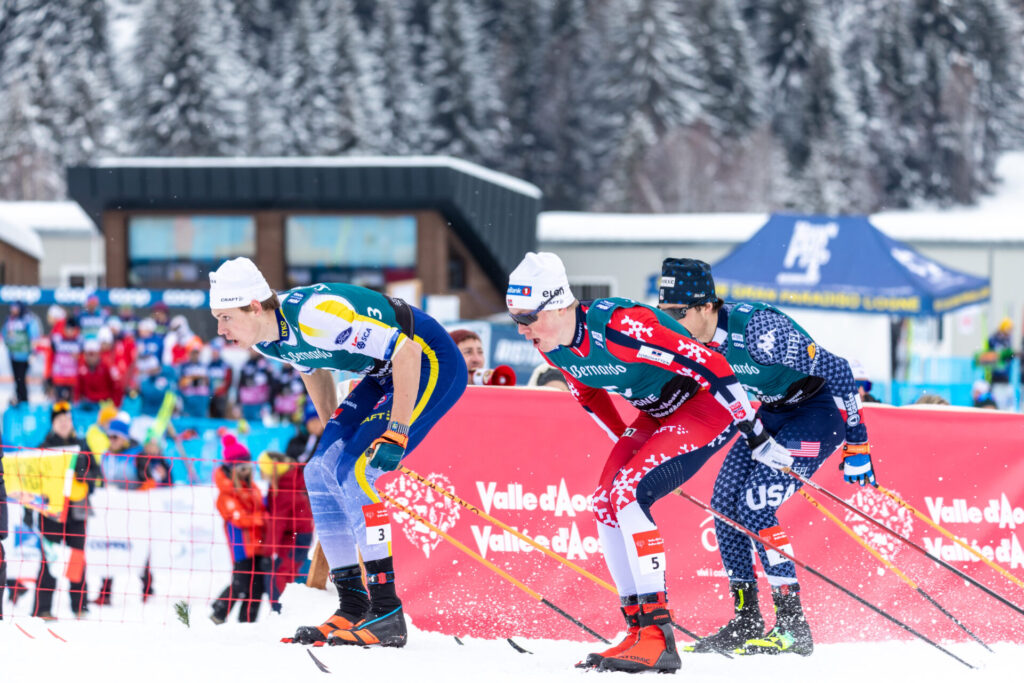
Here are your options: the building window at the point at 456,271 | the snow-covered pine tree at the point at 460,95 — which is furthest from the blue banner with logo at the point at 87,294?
the snow-covered pine tree at the point at 460,95

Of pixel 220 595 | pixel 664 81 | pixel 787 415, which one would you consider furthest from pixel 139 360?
pixel 664 81

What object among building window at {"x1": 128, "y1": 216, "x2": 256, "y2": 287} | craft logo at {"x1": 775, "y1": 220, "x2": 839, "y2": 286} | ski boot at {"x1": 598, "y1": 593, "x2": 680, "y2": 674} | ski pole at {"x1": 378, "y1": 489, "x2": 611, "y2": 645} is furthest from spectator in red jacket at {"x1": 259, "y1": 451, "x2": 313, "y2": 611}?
building window at {"x1": 128, "y1": 216, "x2": 256, "y2": 287}

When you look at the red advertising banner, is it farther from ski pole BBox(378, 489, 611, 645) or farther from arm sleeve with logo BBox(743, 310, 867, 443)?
arm sleeve with logo BBox(743, 310, 867, 443)

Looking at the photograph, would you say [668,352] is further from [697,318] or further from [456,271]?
[456,271]

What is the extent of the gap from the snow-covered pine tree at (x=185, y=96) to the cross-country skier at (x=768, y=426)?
58.5 m

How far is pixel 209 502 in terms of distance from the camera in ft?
34.6

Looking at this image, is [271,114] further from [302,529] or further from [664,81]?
[302,529]

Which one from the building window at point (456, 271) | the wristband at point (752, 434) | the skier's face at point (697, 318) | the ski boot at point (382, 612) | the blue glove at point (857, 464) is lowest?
the building window at point (456, 271)

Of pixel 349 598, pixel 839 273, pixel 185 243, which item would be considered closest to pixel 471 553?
pixel 349 598

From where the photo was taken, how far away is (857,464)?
4887 mm

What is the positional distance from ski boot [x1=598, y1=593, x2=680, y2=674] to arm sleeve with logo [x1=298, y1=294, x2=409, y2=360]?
1.42m

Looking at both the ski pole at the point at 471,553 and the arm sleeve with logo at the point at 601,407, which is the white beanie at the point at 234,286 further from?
the ski pole at the point at 471,553

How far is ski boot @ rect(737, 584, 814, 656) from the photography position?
484 cm

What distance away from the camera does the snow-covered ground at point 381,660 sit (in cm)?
392
